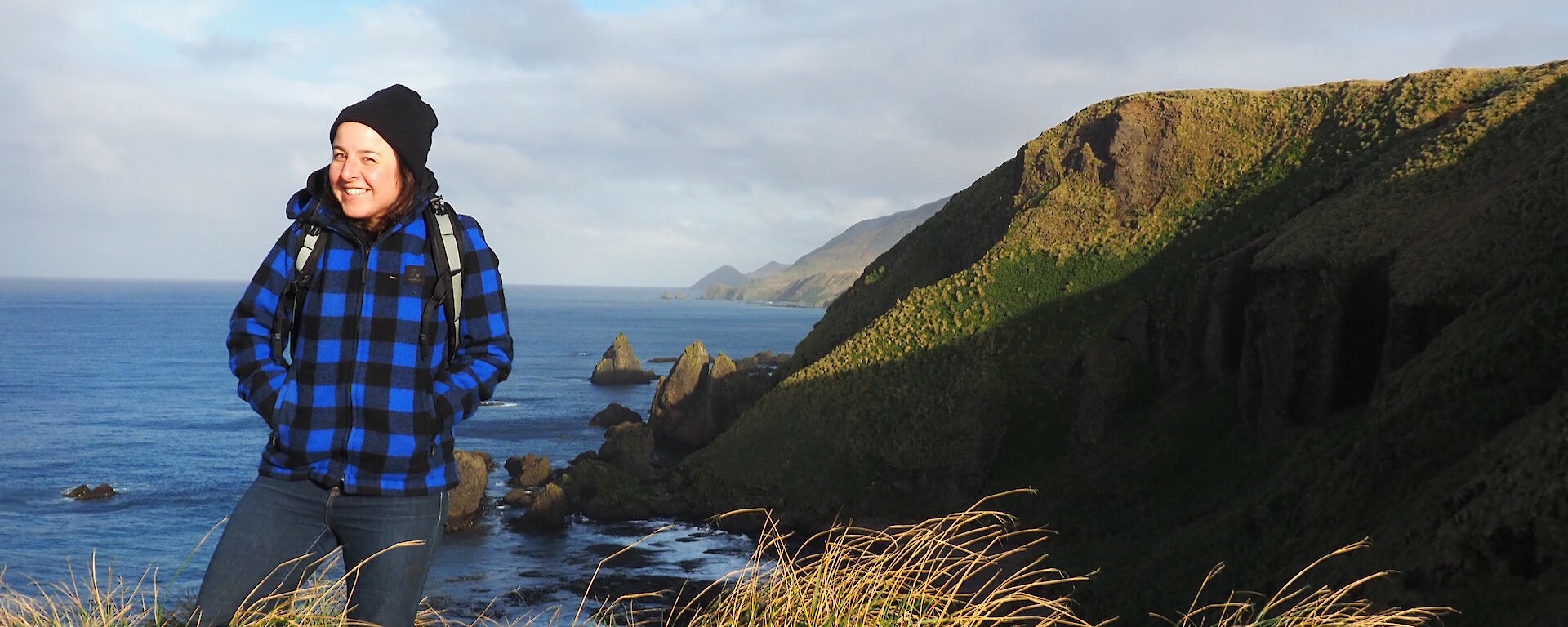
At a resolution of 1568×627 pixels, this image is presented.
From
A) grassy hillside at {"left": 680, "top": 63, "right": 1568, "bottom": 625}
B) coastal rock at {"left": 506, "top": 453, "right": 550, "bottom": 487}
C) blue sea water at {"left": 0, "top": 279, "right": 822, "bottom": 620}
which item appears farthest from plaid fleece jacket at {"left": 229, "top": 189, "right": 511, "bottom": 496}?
coastal rock at {"left": 506, "top": 453, "right": 550, "bottom": 487}

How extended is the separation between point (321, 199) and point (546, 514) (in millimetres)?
54321

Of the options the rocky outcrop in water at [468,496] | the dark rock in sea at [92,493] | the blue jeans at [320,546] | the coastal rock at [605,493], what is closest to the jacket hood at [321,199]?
the blue jeans at [320,546]

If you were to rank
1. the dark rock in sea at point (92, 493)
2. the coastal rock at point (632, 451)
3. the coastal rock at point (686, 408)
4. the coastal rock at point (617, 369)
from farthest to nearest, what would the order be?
1. the coastal rock at point (617, 369)
2. the coastal rock at point (686, 408)
3. the coastal rock at point (632, 451)
4. the dark rock in sea at point (92, 493)

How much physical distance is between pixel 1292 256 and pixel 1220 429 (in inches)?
319

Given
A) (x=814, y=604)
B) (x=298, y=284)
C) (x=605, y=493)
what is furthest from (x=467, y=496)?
(x=298, y=284)

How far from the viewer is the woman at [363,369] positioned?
Answer: 5090 millimetres

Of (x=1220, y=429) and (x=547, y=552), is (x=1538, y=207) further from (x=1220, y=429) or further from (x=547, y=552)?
(x=547, y=552)

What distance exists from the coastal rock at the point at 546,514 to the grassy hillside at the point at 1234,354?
8.04m

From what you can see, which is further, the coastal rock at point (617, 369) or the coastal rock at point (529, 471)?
the coastal rock at point (617, 369)

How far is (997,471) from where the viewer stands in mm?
57938

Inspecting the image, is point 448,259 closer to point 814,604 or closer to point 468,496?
point 814,604

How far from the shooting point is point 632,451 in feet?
226

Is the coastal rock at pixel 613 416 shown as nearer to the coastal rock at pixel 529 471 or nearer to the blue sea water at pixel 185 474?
the blue sea water at pixel 185 474

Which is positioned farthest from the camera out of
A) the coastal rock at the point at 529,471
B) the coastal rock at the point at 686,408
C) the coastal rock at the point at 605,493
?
the coastal rock at the point at 686,408
